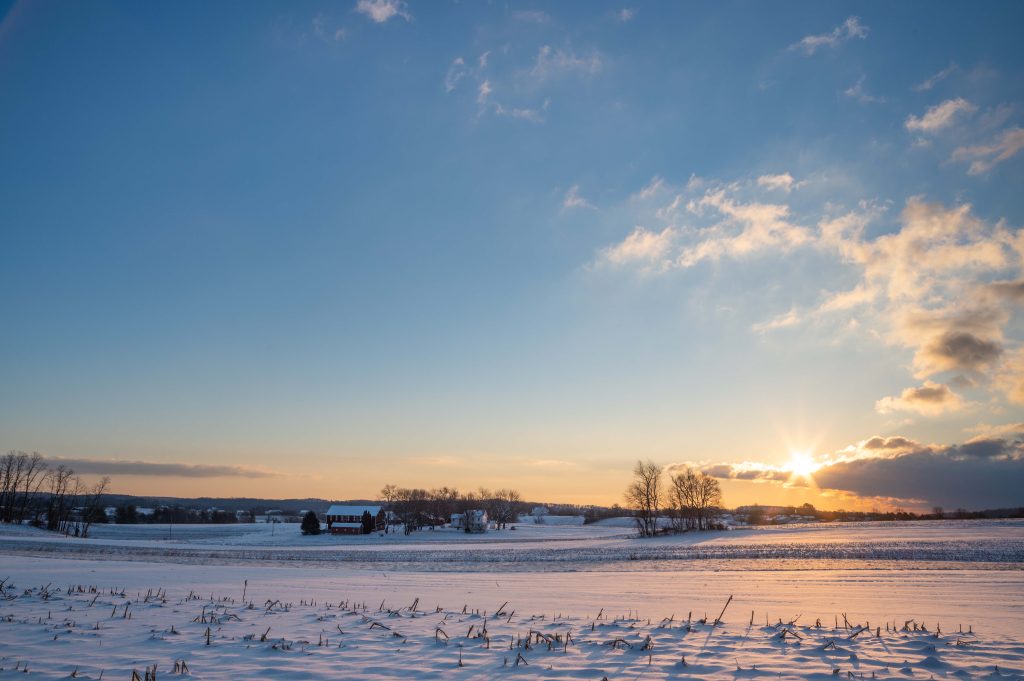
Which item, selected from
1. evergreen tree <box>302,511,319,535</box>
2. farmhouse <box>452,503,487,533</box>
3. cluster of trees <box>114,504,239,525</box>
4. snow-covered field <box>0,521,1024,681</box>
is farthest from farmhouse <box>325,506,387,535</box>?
snow-covered field <box>0,521,1024,681</box>

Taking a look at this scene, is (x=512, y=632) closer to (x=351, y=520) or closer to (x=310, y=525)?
(x=310, y=525)

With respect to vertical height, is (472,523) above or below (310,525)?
below

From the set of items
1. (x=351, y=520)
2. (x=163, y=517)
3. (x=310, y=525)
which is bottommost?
(x=163, y=517)

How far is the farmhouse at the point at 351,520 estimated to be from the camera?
429ft

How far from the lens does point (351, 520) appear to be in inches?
5290

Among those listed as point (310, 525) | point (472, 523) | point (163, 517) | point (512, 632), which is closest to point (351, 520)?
point (310, 525)

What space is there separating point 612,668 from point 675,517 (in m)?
110

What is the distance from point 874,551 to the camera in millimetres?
44656

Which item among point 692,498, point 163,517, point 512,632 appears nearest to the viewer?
point 512,632

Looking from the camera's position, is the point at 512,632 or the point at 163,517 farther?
the point at 163,517

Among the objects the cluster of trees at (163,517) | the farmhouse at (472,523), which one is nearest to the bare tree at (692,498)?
the farmhouse at (472,523)

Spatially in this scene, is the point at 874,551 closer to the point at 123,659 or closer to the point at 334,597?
the point at 334,597

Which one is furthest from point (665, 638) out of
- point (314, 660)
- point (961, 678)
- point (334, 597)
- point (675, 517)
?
point (675, 517)

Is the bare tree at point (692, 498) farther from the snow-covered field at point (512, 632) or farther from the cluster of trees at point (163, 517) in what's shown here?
the cluster of trees at point (163, 517)
